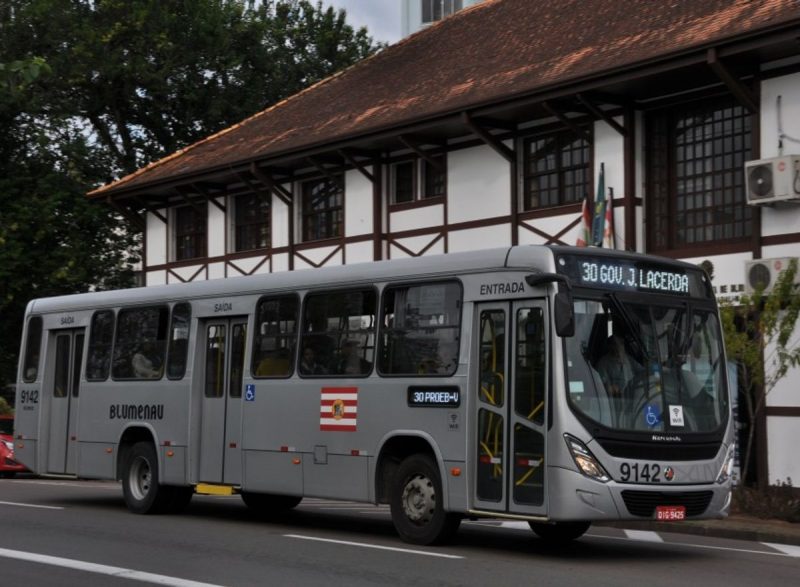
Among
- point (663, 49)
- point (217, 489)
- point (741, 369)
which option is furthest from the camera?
point (663, 49)

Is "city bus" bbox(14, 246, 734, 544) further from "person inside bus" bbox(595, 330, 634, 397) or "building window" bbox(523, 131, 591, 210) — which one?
"building window" bbox(523, 131, 591, 210)

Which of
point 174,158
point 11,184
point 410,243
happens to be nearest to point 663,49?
point 410,243

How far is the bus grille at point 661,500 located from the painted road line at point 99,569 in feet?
12.8

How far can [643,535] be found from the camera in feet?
52.5

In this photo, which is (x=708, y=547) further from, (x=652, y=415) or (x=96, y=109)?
(x=96, y=109)

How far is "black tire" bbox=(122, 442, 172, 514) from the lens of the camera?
17438mm

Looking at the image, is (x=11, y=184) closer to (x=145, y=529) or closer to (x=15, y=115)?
(x=15, y=115)

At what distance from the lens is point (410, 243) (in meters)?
26.2

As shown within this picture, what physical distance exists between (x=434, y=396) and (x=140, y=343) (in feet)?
19.9

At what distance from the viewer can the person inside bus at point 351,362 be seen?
1445cm

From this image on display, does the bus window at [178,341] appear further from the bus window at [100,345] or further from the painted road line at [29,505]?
the painted road line at [29,505]

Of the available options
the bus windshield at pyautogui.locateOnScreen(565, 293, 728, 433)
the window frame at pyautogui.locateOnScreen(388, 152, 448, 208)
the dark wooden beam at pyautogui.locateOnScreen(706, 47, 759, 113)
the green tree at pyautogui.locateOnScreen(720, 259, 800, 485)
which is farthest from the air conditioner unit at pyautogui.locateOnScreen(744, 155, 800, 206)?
the window frame at pyautogui.locateOnScreen(388, 152, 448, 208)

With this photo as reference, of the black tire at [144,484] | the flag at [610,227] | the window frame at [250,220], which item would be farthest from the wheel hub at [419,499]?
the window frame at [250,220]

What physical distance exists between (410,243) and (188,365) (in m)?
9.63
